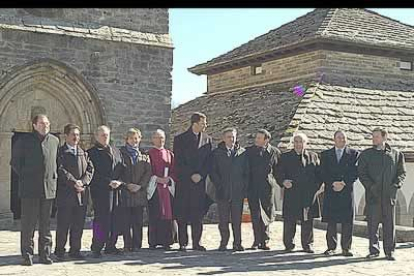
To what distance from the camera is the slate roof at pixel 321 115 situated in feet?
51.5

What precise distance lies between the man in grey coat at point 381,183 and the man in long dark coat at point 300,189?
710mm

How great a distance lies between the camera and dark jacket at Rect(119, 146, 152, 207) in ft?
A: 26.8

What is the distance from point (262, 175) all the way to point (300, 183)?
532 mm

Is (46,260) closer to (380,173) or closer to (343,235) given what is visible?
(343,235)

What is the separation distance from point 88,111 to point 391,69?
10933 mm

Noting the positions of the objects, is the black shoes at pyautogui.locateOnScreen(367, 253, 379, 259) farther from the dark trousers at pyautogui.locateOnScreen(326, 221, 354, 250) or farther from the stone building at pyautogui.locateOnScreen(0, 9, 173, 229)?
the stone building at pyautogui.locateOnScreen(0, 9, 173, 229)

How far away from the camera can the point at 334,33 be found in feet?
60.1

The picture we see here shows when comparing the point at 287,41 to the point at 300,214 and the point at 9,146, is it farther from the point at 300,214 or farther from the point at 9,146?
the point at 300,214

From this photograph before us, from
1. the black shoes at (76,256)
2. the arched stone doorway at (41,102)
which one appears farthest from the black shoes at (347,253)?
the arched stone doorway at (41,102)

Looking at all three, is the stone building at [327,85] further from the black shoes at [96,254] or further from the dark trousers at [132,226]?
the black shoes at [96,254]

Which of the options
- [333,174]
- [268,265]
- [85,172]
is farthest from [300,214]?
[85,172]

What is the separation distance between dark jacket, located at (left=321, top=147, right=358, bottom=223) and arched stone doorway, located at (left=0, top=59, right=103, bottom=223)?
19.5 feet

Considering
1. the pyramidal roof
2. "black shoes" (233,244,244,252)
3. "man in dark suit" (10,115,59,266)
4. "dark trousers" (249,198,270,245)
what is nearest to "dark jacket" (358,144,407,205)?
"dark trousers" (249,198,270,245)
